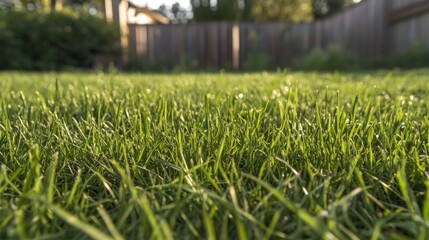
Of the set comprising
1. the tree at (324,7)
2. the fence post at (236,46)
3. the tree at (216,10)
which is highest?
the tree at (324,7)

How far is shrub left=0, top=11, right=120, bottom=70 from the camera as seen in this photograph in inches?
367

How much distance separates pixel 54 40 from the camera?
9781 millimetres

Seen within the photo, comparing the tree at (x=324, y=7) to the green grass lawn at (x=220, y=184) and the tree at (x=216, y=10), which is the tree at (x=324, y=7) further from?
the green grass lawn at (x=220, y=184)

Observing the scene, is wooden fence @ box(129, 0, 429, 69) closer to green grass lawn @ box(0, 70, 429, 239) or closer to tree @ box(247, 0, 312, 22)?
tree @ box(247, 0, 312, 22)

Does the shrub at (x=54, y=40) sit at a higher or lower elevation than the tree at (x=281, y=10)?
lower

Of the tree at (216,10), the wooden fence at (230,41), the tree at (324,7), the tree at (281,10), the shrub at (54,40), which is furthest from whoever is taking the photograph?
the tree at (324,7)

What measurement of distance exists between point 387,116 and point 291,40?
36.0 ft

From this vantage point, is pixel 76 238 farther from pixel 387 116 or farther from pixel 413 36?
pixel 413 36

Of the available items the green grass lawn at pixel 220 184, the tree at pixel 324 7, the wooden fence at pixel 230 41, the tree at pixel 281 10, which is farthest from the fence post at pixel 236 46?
the tree at pixel 324 7

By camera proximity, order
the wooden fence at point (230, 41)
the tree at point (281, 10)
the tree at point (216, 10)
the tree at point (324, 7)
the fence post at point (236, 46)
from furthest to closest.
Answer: the tree at point (324, 7), the tree at point (281, 10), the tree at point (216, 10), the fence post at point (236, 46), the wooden fence at point (230, 41)

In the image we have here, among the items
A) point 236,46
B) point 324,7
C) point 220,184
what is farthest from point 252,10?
point 220,184

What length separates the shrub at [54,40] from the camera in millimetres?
9320

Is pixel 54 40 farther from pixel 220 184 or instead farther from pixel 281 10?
pixel 281 10

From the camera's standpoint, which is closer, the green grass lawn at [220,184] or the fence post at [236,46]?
the green grass lawn at [220,184]
